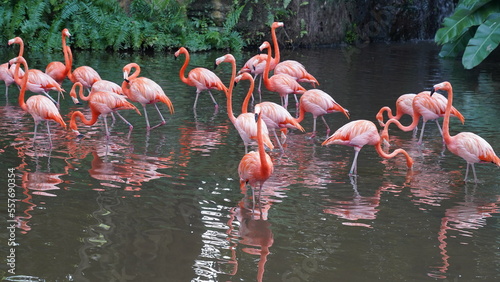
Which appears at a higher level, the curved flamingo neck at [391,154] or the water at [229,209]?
the curved flamingo neck at [391,154]

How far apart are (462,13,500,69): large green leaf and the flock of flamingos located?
10.3 ft

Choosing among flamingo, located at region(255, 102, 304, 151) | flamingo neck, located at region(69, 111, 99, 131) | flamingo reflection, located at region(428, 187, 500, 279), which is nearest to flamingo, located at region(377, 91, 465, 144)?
flamingo, located at region(255, 102, 304, 151)

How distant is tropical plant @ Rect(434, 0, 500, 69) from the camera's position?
1143 cm

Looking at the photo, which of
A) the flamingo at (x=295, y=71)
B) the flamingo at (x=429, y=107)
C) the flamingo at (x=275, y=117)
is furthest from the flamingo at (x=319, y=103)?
the flamingo at (x=295, y=71)

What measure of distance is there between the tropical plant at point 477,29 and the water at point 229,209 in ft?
7.54

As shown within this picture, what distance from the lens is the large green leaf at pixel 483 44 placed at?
11.4 meters

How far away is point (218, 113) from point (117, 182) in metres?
3.55

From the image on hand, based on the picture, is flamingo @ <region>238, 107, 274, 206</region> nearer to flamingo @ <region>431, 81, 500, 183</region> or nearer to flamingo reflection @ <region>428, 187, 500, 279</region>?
flamingo reflection @ <region>428, 187, 500, 279</region>

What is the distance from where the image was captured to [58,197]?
19.2ft

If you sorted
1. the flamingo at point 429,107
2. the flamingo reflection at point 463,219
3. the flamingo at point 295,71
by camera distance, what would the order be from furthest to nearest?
the flamingo at point 295,71, the flamingo at point 429,107, the flamingo reflection at point 463,219

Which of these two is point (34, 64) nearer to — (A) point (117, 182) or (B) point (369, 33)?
(A) point (117, 182)

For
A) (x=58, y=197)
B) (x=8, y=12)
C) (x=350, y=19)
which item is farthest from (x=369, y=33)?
(x=58, y=197)

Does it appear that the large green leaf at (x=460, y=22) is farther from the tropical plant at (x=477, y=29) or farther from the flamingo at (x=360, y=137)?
the flamingo at (x=360, y=137)

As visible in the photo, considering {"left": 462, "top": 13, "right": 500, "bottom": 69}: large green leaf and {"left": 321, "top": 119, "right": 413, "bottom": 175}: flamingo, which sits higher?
{"left": 462, "top": 13, "right": 500, "bottom": 69}: large green leaf
